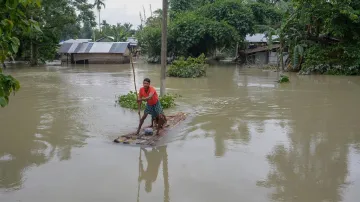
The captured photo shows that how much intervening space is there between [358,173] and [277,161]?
125 centimetres

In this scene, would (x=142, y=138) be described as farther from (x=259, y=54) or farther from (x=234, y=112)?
(x=259, y=54)

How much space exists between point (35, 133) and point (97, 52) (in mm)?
27550

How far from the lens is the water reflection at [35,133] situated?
20.0ft

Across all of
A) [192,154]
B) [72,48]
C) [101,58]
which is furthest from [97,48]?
[192,154]

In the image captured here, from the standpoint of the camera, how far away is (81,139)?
7.70 meters

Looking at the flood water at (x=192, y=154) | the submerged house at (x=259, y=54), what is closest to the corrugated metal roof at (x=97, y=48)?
the submerged house at (x=259, y=54)

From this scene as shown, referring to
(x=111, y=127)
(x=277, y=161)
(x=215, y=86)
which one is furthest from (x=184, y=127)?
(x=215, y=86)

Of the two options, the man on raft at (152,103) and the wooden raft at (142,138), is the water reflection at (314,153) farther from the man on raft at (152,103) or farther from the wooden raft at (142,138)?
the man on raft at (152,103)

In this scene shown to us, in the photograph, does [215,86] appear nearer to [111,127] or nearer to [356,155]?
[111,127]

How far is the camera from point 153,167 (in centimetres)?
608

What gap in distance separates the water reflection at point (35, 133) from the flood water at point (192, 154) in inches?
0.9

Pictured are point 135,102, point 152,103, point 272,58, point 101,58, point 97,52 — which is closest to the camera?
point 152,103

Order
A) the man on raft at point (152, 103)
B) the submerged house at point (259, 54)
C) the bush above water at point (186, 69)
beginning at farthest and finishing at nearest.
Result: the submerged house at point (259, 54) < the bush above water at point (186, 69) < the man on raft at point (152, 103)

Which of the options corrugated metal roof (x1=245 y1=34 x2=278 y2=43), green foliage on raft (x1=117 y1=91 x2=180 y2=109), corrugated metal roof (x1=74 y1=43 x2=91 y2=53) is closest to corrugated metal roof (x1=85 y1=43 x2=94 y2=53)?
corrugated metal roof (x1=74 y1=43 x2=91 y2=53)
